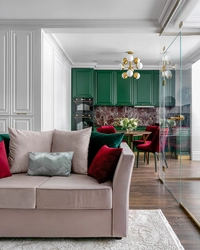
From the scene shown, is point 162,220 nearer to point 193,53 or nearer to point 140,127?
point 193,53

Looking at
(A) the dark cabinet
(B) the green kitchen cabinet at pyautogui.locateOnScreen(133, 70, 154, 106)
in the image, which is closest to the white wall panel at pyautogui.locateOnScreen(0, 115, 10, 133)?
(A) the dark cabinet

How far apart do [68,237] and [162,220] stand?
39.2 inches

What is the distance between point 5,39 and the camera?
439 centimetres

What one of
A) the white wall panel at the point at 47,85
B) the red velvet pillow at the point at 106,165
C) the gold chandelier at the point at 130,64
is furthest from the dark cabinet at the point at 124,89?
the red velvet pillow at the point at 106,165

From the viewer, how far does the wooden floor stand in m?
2.34

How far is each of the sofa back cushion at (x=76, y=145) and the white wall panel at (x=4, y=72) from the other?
1.82 meters

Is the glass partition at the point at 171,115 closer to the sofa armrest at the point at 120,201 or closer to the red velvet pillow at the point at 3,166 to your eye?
the sofa armrest at the point at 120,201

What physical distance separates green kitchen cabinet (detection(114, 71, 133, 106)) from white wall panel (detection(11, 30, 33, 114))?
13.0 feet

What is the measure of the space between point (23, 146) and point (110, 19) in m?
2.69

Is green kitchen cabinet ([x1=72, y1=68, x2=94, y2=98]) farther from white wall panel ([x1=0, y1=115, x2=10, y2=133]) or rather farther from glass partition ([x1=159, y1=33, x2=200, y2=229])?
glass partition ([x1=159, y1=33, x2=200, y2=229])

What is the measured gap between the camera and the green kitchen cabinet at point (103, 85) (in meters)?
7.98

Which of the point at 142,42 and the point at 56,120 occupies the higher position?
the point at 142,42

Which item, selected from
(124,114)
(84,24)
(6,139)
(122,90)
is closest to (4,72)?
(84,24)

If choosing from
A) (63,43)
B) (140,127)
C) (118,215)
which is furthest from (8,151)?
(140,127)
